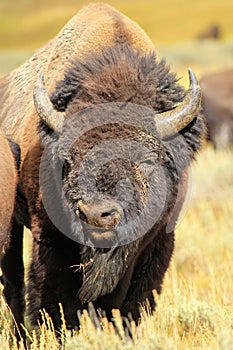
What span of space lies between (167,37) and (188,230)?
69.2m

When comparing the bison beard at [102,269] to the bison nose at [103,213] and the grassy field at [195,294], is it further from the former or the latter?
the bison nose at [103,213]

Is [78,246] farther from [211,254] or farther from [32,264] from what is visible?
[211,254]

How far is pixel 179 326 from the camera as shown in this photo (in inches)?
230

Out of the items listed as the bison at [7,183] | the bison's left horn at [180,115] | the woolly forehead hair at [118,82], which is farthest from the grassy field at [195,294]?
the woolly forehead hair at [118,82]

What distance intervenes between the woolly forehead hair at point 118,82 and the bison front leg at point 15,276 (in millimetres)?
1676

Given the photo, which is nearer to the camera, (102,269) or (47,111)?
(102,269)

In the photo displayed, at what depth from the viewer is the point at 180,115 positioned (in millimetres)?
5250

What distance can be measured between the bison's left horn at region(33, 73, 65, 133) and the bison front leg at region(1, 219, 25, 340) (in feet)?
5.23

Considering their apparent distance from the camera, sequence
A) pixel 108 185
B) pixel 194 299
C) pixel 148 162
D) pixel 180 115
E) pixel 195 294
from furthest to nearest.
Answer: pixel 195 294
pixel 194 299
pixel 180 115
pixel 148 162
pixel 108 185

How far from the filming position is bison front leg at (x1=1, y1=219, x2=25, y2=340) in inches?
262

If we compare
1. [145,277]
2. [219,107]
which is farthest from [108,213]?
[219,107]

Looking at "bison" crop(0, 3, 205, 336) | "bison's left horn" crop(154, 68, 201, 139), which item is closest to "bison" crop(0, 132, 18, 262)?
"bison" crop(0, 3, 205, 336)

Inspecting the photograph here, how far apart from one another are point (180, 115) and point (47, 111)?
0.96 m

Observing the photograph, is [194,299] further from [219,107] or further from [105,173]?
[219,107]
